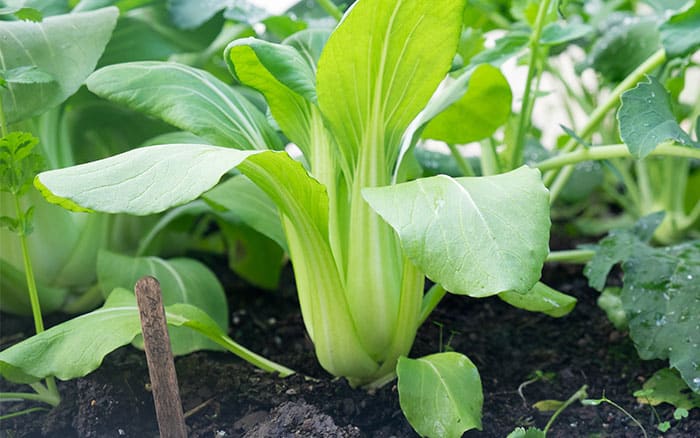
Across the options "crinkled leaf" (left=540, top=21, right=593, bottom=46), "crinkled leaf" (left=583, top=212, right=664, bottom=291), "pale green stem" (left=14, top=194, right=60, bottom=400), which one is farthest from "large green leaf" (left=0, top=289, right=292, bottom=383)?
"crinkled leaf" (left=540, top=21, right=593, bottom=46)

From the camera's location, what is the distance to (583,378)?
3.40ft

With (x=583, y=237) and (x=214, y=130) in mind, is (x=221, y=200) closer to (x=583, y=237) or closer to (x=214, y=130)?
(x=214, y=130)

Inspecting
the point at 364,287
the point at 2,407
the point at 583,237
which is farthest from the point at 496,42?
the point at 2,407

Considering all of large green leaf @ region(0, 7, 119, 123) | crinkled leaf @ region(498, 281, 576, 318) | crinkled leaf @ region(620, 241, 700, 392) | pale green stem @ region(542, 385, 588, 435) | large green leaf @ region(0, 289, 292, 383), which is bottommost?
pale green stem @ region(542, 385, 588, 435)

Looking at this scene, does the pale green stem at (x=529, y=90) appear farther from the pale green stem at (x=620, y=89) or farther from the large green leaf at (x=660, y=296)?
the large green leaf at (x=660, y=296)

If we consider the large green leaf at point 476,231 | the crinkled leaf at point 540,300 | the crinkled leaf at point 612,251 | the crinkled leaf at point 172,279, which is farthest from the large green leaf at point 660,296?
the crinkled leaf at point 172,279

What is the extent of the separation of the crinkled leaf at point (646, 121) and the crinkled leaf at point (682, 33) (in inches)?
4.8

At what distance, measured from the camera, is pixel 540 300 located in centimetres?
87

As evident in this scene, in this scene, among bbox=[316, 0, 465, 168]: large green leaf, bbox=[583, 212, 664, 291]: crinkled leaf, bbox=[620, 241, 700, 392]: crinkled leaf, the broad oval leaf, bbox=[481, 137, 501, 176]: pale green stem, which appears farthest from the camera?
bbox=[481, 137, 501, 176]: pale green stem

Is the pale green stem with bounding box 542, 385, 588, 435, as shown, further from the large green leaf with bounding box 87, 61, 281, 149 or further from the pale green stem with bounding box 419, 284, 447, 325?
the large green leaf with bounding box 87, 61, 281, 149

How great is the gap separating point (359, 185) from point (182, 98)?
0.82 ft

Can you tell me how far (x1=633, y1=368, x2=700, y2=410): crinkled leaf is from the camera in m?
0.92

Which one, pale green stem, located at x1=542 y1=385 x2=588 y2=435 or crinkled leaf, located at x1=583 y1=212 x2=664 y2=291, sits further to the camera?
crinkled leaf, located at x1=583 y1=212 x2=664 y2=291

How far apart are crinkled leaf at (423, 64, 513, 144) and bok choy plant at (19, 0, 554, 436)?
0.47 feet
